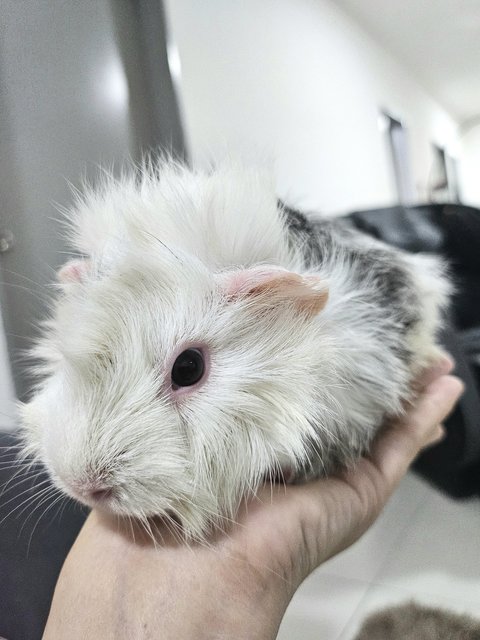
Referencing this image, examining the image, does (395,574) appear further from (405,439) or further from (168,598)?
(168,598)

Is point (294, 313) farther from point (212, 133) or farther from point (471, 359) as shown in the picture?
point (212, 133)

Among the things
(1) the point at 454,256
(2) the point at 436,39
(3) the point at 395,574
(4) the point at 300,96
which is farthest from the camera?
(2) the point at 436,39

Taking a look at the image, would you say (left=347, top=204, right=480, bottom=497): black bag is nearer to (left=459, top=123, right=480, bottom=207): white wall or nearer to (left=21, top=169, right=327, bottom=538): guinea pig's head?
(left=21, top=169, right=327, bottom=538): guinea pig's head

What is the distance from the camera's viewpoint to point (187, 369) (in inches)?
23.7

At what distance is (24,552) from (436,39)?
3186 millimetres

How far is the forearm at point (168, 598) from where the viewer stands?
60cm

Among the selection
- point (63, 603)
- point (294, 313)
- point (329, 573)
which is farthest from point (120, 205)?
point (329, 573)

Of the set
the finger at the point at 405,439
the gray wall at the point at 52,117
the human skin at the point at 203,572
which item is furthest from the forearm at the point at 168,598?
the gray wall at the point at 52,117

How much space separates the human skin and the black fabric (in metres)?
Result: 0.19

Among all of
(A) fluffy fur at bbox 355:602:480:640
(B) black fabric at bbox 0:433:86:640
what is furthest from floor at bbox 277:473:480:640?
(B) black fabric at bbox 0:433:86:640

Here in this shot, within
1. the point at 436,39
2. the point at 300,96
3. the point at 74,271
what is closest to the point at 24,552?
the point at 74,271

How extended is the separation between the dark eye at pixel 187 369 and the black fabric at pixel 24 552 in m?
0.37

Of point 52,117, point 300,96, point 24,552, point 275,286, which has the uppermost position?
point 300,96

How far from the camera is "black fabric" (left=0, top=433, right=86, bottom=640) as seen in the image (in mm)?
833
